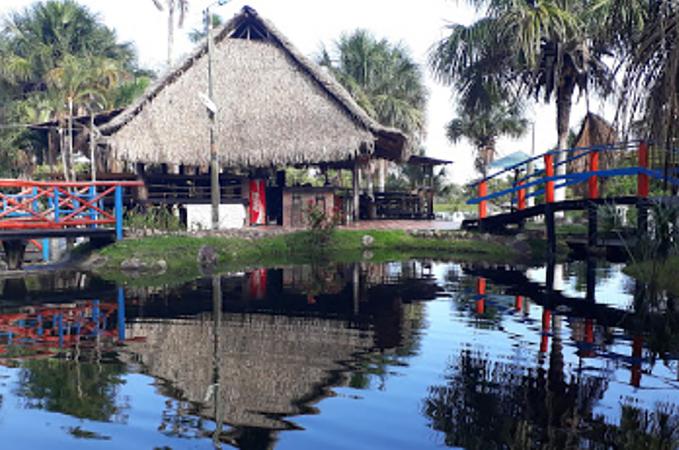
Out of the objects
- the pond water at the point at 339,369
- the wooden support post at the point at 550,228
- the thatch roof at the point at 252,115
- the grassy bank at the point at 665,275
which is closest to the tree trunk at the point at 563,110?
the wooden support post at the point at 550,228

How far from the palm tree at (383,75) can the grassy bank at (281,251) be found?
13.2 m

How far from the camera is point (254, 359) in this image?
601 cm

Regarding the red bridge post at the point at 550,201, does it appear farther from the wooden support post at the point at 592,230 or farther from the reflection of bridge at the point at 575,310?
the reflection of bridge at the point at 575,310

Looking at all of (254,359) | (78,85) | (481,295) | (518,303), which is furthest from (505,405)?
(78,85)

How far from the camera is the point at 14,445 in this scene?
161 inches

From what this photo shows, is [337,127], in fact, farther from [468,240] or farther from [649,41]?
[649,41]

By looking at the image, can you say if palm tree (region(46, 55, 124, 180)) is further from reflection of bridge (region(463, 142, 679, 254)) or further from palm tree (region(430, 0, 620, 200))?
reflection of bridge (region(463, 142, 679, 254))

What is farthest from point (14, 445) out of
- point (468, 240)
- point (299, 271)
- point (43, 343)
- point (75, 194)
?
point (468, 240)

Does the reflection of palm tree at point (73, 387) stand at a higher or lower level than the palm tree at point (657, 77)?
lower

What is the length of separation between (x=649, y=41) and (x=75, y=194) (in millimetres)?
11851

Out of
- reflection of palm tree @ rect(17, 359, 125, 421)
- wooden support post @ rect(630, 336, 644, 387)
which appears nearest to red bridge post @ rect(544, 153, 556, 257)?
wooden support post @ rect(630, 336, 644, 387)

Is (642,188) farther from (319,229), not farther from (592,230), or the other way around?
(319,229)

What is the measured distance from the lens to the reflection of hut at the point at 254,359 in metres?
4.79

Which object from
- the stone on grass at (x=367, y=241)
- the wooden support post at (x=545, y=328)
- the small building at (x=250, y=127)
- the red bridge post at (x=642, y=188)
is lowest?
the wooden support post at (x=545, y=328)
